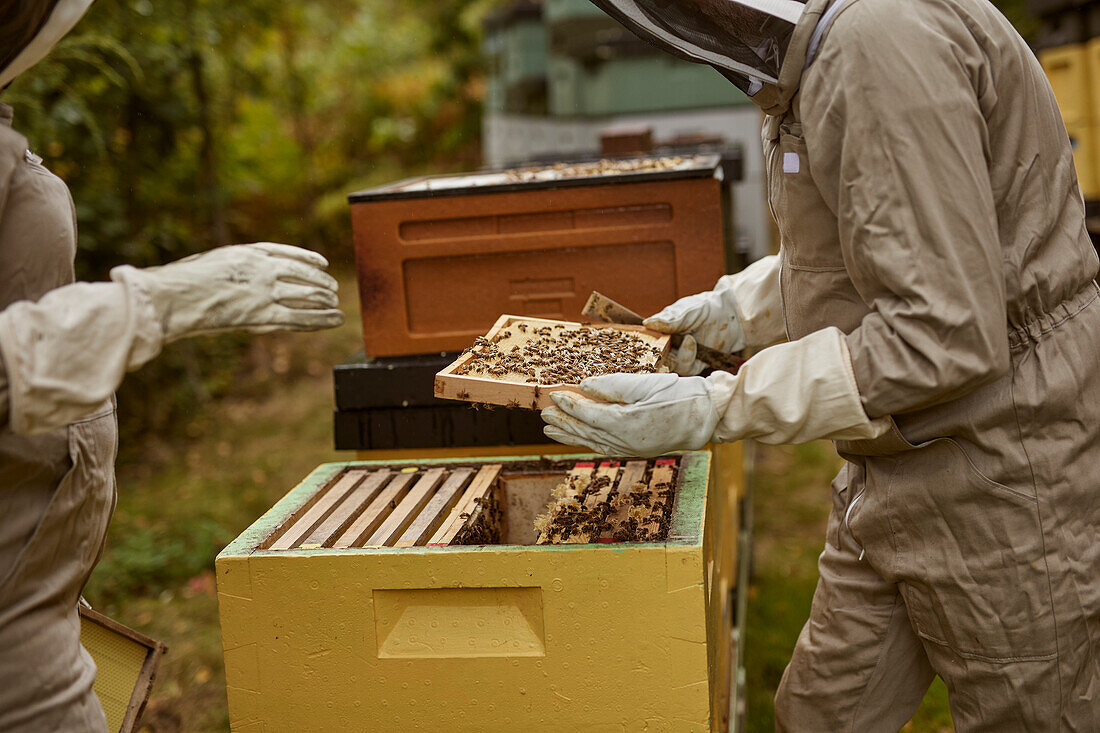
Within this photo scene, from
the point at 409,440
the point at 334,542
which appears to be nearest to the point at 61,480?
the point at 334,542

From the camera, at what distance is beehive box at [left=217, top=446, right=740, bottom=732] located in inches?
63.9

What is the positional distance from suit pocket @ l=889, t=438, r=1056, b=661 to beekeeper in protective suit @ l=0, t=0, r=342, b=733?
1.04 meters

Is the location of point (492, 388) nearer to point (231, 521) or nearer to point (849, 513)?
point (849, 513)

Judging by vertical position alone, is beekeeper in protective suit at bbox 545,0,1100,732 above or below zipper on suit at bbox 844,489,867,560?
above

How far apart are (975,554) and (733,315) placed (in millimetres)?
798

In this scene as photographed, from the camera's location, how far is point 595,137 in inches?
344

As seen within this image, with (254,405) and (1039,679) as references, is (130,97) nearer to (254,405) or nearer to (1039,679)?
(254,405)

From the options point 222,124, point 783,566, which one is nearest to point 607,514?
point 783,566

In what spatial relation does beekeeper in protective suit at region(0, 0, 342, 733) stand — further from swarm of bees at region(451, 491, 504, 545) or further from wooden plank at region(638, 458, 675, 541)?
wooden plank at region(638, 458, 675, 541)

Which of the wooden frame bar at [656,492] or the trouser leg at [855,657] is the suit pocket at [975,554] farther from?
the wooden frame bar at [656,492]

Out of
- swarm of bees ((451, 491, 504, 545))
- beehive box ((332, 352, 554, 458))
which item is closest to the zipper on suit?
swarm of bees ((451, 491, 504, 545))

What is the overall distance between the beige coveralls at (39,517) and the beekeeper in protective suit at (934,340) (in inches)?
Result: 30.4

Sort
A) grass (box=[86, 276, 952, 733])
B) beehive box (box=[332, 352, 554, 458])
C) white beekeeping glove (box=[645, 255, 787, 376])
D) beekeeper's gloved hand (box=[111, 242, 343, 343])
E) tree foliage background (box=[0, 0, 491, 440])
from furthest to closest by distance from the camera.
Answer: tree foliage background (box=[0, 0, 491, 440])
grass (box=[86, 276, 952, 733])
beehive box (box=[332, 352, 554, 458])
white beekeeping glove (box=[645, 255, 787, 376])
beekeeper's gloved hand (box=[111, 242, 343, 343])

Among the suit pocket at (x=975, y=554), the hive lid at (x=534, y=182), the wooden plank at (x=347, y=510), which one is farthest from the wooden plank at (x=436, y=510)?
the suit pocket at (x=975, y=554)
